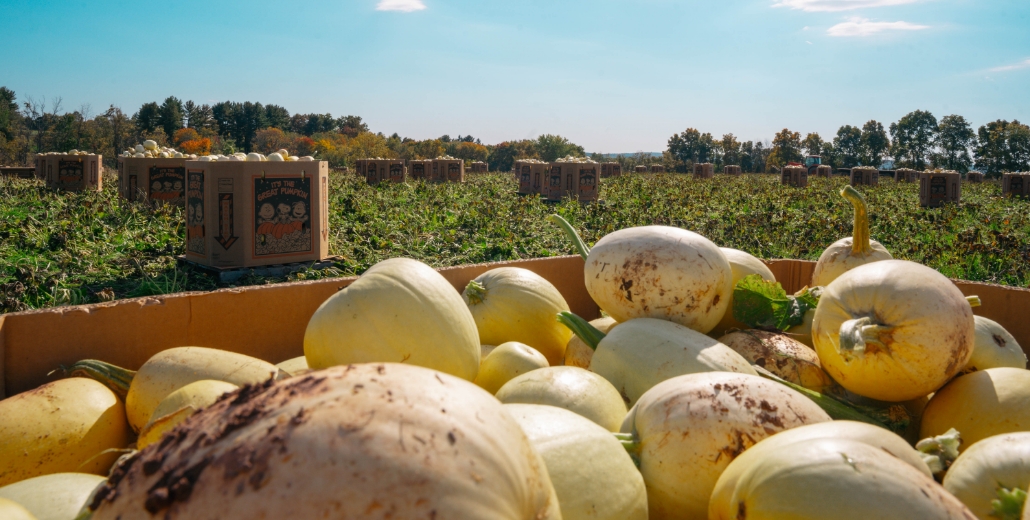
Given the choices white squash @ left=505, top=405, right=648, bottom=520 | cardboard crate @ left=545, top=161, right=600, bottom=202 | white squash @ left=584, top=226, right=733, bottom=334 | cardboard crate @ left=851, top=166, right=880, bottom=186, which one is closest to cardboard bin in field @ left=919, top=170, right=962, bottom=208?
cardboard crate @ left=545, top=161, right=600, bottom=202

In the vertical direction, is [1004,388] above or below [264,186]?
below

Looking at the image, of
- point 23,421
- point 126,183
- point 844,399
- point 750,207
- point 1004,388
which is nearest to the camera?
point 23,421

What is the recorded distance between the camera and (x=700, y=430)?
5.07 ft

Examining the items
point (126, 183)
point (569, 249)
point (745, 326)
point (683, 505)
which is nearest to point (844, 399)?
point (745, 326)

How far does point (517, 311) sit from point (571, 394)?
0.92 meters

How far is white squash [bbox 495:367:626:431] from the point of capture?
1.79 m

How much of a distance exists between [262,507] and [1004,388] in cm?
203

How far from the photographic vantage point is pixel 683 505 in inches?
61.0

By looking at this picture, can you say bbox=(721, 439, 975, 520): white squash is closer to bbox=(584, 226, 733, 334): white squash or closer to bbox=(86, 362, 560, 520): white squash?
bbox=(86, 362, 560, 520): white squash

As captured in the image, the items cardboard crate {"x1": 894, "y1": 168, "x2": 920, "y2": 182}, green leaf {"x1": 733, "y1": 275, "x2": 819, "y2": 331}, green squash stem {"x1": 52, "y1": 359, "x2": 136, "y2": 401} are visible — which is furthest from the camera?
cardboard crate {"x1": 894, "y1": 168, "x2": 920, "y2": 182}

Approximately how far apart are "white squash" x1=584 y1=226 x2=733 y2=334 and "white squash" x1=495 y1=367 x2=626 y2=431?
2.00 feet

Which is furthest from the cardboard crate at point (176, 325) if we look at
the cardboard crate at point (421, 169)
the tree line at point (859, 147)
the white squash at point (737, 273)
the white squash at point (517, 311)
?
the tree line at point (859, 147)

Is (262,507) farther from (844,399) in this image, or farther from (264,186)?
Result: (264,186)

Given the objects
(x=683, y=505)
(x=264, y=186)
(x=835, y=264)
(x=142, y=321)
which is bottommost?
(x=683, y=505)
